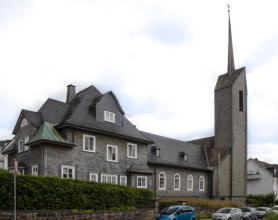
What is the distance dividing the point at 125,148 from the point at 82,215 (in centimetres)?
1149

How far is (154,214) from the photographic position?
2728cm

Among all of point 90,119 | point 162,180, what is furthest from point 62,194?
point 162,180

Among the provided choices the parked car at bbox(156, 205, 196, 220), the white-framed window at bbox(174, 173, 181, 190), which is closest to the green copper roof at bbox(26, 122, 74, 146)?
the parked car at bbox(156, 205, 196, 220)

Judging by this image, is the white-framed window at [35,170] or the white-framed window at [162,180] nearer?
the white-framed window at [35,170]

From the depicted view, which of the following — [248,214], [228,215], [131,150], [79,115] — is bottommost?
[248,214]

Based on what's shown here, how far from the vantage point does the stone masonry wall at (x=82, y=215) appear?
1870 centimetres

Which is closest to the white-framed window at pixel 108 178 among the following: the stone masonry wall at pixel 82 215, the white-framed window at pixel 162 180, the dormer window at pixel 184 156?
the stone masonry wall at pixel 82 215

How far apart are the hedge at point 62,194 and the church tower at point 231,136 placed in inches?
741

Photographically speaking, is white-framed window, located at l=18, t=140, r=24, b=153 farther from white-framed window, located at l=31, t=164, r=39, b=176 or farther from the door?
the door

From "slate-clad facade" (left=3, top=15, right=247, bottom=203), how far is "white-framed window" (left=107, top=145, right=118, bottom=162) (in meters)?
0.07

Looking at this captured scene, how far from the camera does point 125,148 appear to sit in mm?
32312

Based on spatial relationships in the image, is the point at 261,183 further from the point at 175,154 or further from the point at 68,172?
the point at 68,172

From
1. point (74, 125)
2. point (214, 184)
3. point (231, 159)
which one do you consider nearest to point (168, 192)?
point (214, 184)

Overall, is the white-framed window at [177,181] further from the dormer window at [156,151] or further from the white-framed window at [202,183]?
the white-framed window at [202,183]
